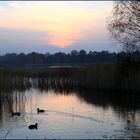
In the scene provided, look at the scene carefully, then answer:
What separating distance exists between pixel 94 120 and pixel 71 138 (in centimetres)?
387

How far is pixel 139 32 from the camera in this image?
2116 centimetres

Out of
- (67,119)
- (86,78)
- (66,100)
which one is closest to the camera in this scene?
(67,119)

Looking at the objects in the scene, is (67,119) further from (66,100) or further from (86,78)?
(86,78)

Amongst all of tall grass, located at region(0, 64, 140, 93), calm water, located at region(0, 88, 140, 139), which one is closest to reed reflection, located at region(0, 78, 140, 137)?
calm water, located at region(0, 88, 140, 139)

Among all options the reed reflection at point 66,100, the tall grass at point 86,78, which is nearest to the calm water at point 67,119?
the reed reflection at point 66,100

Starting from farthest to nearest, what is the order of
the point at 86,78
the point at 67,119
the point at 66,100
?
the point at 86,78 → the point at 66,100 → the point at 67,119

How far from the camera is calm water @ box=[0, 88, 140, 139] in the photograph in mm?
13250

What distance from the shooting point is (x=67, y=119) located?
16344mm

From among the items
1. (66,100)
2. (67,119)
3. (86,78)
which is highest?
(86,78)

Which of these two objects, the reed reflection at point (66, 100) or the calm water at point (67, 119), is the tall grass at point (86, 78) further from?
the calm water at point (67, 119)

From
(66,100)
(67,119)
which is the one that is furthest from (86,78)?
(67,119)

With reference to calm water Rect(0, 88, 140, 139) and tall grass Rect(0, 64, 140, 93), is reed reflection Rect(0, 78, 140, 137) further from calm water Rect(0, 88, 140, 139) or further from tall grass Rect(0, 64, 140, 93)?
tall grass Rect(0, 64, 140, 93)

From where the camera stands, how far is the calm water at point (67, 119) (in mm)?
13250

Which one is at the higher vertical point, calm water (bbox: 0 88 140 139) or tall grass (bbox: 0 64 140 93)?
tall grass (bbox: 0 64 140 93)
